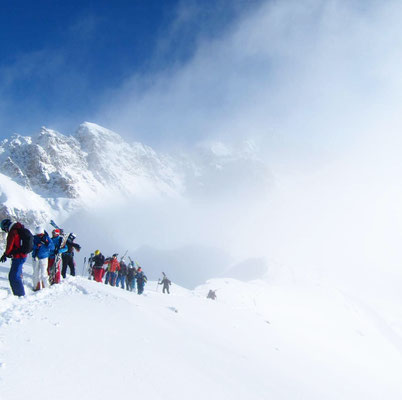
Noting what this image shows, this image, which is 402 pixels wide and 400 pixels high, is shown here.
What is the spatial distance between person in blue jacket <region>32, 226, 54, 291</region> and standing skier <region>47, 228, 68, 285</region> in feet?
2.43

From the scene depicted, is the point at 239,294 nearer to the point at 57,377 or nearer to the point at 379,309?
the point at 57,377

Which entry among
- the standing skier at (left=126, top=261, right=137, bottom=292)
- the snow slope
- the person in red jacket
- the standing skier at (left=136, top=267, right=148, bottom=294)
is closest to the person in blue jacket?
the snow slope

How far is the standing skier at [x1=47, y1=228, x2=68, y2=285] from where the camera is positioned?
1062cm

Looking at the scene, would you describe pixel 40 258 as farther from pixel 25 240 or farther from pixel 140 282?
pixel 140 282

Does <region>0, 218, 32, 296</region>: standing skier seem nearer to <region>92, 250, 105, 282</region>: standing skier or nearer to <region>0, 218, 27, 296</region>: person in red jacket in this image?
<region>0, 218, 27, 296</region>: person in red jacket

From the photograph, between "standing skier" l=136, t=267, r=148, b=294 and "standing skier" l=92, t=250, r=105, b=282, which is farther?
"standing skier" l=136, t=267, r=148, b=294

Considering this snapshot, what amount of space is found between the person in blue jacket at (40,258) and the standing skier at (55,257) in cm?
74

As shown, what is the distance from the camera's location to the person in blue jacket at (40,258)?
9.59 m

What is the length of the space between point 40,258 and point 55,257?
1.16 meters

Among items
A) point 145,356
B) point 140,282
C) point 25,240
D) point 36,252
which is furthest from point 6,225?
point 140,282

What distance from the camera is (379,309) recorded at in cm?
7756

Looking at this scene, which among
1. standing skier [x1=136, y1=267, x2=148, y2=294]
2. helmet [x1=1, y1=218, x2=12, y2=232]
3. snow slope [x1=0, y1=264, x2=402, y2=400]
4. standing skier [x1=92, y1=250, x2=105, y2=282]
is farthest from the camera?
standing skier [x1=136, y1=267, x2=148, y2=294]

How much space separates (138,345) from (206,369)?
53.1 inches

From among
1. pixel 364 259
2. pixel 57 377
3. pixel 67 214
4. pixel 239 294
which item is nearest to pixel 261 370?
pixel 57 377
